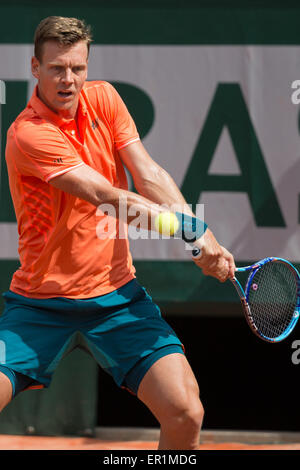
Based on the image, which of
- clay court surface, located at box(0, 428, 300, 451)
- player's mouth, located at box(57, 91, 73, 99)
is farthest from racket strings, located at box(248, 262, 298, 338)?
clay court surface, located at box(0, 428, 300, 451)

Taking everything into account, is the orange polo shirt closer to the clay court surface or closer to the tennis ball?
the tennis ball

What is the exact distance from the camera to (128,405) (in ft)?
17.0

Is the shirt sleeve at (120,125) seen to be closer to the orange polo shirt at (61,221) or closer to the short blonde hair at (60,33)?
the orange polo shirt at (61,221)

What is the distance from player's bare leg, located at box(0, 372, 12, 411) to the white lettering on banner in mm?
2191

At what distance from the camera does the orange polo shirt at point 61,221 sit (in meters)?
2.70

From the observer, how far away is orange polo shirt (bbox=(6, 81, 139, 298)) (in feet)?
8.85

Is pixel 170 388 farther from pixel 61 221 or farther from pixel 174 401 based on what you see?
pixel 61 221

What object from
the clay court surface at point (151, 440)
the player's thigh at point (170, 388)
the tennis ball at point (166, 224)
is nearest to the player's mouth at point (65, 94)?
the tennis ball at point (166, 224)

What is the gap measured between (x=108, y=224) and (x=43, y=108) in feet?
1.58

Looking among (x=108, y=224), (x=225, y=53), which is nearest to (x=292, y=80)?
(x=225, y=53)

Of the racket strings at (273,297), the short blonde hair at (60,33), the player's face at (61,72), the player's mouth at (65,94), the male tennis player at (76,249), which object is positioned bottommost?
the racket strings at (273,297)

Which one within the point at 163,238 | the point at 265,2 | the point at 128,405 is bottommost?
the point at 128,405

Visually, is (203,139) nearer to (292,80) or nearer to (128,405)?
(292,80)

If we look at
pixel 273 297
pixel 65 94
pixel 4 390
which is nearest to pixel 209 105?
pixel 273 297
